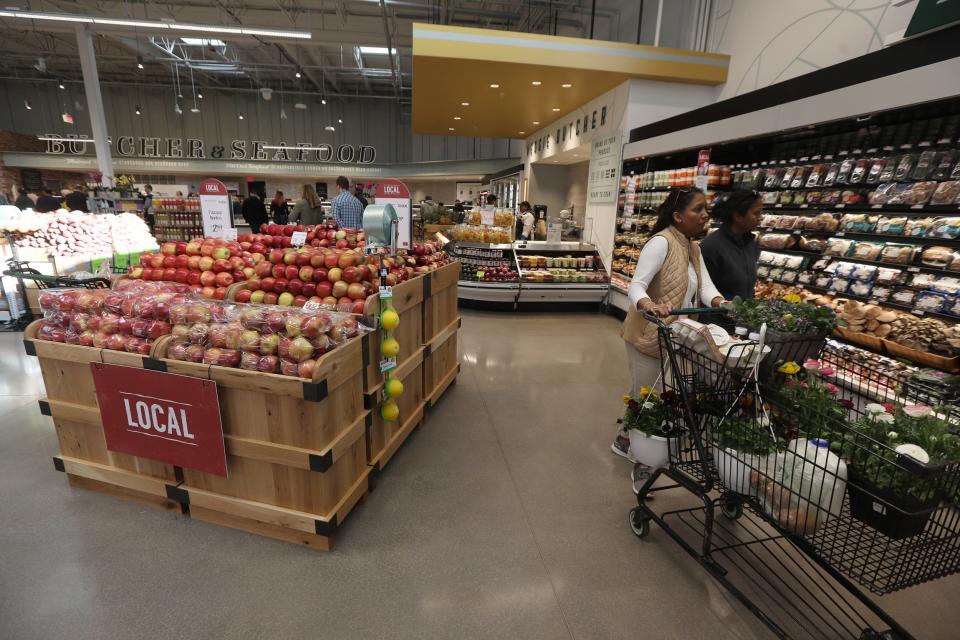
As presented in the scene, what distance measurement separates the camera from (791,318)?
69.7 inches

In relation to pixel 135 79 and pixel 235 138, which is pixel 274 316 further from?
pixel 135 79

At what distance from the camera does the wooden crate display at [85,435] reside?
2.39 meters

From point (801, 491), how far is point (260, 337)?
225cm

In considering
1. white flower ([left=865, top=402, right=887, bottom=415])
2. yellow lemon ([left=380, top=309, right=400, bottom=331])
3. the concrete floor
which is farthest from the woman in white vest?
yellow lemon ([left=380, top=309, right=400, bottom=331])

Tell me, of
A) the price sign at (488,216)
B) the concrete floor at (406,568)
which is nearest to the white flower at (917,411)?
the concrete floor at (406,568)

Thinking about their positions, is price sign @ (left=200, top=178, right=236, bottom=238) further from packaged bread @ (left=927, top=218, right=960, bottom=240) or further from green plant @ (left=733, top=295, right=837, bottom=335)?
packaged bread @ (left=927, top=218, right=960, bottom=240)

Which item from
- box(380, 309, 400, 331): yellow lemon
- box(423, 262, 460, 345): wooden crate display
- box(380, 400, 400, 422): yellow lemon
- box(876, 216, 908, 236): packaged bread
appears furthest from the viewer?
box(876, 216, 908, 236): packaged bread

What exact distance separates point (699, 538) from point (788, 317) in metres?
1.28

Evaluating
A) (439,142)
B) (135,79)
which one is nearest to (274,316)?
(439,142)

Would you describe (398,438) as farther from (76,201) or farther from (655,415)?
(76,201)

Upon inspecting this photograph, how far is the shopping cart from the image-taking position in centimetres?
139

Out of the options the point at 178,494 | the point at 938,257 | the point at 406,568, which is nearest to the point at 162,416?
the point at 178,494

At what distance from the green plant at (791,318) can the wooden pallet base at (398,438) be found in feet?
6.61

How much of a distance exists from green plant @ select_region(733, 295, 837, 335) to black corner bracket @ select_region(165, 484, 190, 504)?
8.95 ft
